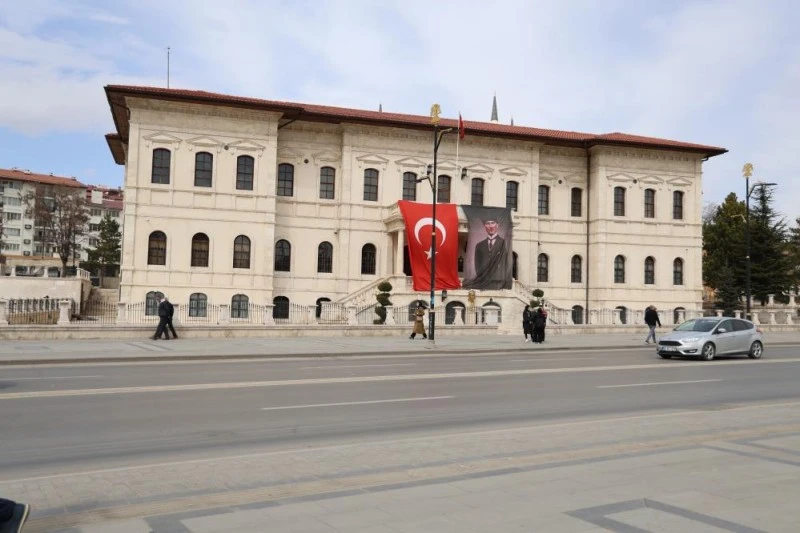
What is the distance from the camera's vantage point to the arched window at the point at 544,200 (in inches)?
2061

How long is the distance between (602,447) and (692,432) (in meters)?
1.85

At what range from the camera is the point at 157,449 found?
8.52 m

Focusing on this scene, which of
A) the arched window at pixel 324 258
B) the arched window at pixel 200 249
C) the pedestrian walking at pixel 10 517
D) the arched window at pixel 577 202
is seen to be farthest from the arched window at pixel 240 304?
the pedestrian walking at pixel 10 517

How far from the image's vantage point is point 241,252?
44375 millimetres

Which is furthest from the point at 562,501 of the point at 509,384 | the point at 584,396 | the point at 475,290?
the point at 475,290

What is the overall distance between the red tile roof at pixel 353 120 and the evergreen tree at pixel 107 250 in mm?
22514

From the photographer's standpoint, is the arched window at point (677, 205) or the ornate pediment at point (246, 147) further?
the arched window at point (677, 205)

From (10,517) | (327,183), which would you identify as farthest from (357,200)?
(10,517)

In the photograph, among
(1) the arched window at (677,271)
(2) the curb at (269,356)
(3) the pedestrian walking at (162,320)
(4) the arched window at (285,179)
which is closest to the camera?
(2) the curb at (269,356)

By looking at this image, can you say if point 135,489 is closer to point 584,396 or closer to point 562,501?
point 562,501

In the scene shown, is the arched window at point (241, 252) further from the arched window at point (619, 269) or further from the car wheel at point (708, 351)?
the car wheel at point (708, 351)

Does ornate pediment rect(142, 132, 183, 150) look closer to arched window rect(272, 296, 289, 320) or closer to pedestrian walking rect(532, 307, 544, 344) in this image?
arched window rect(272, 296, 289, 320)

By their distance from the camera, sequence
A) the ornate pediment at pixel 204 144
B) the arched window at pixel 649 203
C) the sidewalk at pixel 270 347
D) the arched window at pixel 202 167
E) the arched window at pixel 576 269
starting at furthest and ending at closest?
the arched window at pixel 649 203 → the arched window at pixel 576 269 → the arched window at pixel 202 167 → the ornate pediment at pixel 204 144 → the sidewalk at pixel 270 347

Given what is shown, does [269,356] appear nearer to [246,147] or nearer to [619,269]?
[246,147]
